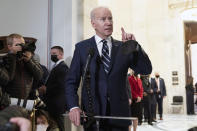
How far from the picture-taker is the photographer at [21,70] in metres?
3.24

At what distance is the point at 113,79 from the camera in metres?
2.16

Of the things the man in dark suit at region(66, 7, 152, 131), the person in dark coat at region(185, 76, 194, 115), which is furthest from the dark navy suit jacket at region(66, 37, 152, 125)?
the person in dark coat at region(185, 76, 194, 115)

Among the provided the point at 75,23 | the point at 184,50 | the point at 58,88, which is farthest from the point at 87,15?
the point at 184,50

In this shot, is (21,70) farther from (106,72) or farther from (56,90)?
(106,72)

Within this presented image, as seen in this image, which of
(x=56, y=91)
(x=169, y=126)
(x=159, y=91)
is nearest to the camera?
(x=56, y=91)

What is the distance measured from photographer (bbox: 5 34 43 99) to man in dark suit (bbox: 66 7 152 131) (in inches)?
44.0

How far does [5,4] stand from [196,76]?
58.8ft

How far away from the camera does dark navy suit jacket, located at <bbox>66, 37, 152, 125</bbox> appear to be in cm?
214

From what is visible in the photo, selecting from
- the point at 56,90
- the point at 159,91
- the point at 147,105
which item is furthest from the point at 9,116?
the point at 159,91

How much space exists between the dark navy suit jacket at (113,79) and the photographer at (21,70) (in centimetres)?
113

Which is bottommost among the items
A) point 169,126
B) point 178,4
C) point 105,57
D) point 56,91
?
point 169,126

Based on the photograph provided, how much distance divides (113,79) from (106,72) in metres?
0.10

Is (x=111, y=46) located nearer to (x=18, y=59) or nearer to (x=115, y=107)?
(x=115, y=107)

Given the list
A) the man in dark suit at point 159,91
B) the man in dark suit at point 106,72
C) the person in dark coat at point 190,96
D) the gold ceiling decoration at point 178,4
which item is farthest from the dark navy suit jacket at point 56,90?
the gold ceiling decoration at point 178,4
